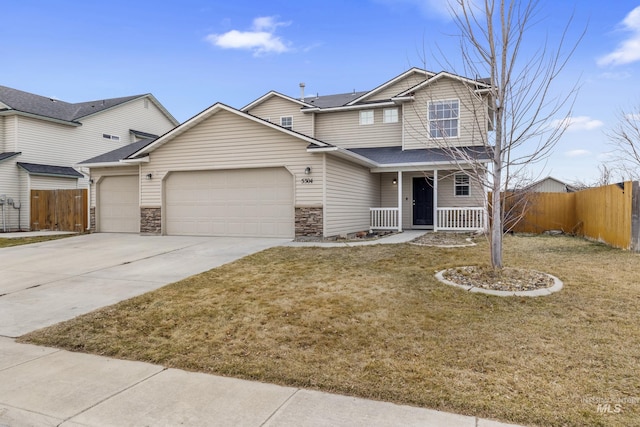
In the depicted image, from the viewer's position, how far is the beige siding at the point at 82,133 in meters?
19.7

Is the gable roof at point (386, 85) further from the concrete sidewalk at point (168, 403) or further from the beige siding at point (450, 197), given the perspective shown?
the concrete sidewalk at point (168, 403)

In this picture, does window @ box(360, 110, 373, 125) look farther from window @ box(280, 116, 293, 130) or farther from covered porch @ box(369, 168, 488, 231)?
window @ box(280, 116, 293, 130)

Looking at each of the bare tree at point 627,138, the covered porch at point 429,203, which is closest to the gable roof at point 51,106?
the covered porch at point 429,203

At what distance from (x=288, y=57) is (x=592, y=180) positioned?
77.5 ft

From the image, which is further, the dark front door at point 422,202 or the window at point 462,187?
the dark front door at point 422,202

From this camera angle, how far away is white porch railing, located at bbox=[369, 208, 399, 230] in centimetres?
1543

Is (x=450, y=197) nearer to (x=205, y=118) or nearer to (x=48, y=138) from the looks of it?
(x=205, y=118)

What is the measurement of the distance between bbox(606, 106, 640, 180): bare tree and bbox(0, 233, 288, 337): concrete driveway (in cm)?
1473

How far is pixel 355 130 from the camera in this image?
59.9ft

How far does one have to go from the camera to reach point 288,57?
20.4 meters

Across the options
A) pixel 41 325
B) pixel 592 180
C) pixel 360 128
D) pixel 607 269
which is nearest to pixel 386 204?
pixel 360 128

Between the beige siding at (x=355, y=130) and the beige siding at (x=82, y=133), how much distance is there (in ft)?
44.6

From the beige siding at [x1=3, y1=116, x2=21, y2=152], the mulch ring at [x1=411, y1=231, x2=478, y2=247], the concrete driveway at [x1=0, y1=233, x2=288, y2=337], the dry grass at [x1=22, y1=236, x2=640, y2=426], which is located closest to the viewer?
the dry grass at [x1=22, y1=236, x2=640, y2=426]

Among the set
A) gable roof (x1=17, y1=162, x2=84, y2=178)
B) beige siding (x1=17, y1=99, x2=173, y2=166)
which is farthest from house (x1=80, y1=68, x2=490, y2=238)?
beige siding (x1=17, y1=99, x2=173, y2=166)
